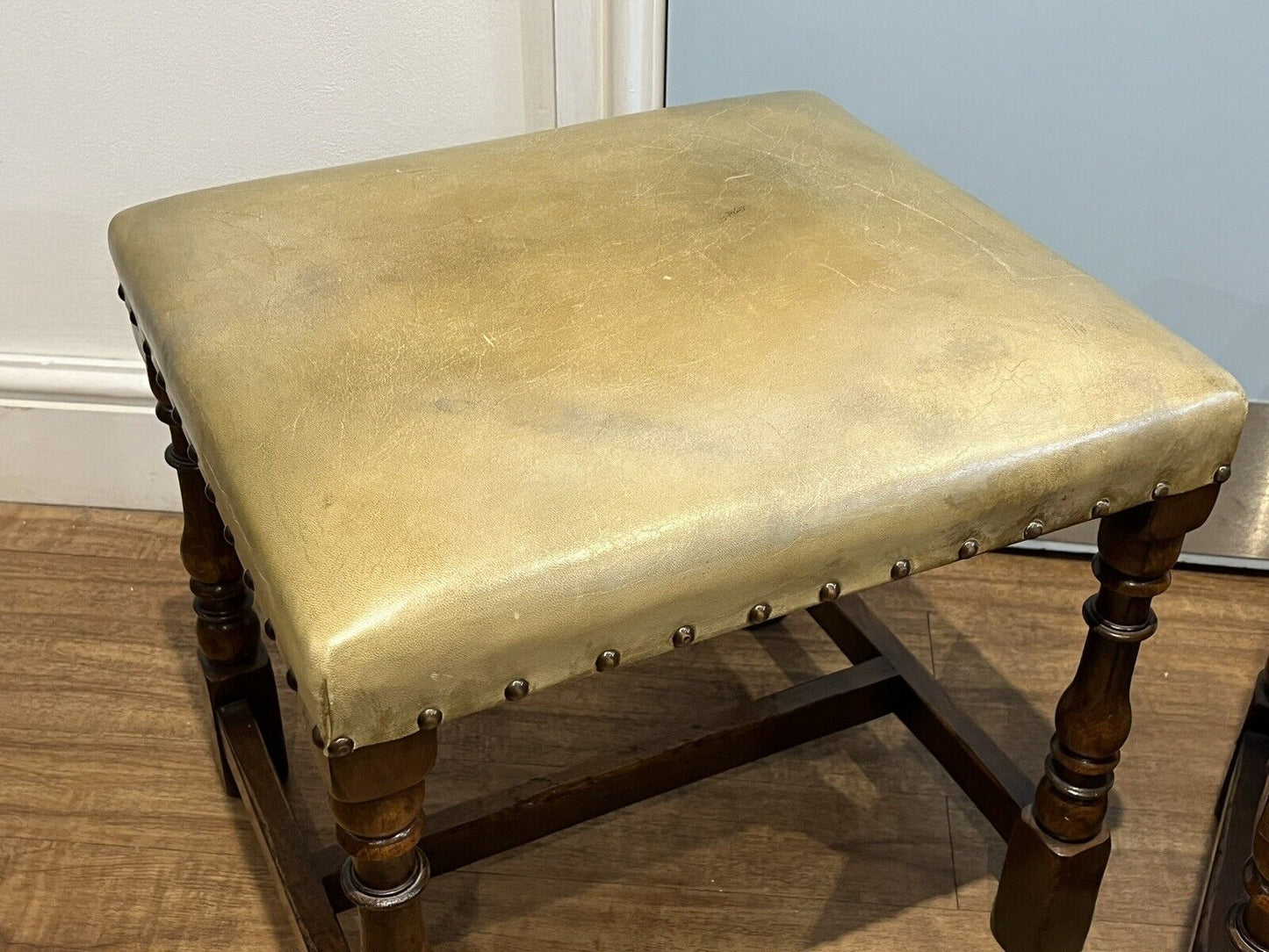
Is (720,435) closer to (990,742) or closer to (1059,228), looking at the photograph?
(990,742)

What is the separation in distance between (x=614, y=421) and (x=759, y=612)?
0.34 feet

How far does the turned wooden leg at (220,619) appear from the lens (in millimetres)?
854

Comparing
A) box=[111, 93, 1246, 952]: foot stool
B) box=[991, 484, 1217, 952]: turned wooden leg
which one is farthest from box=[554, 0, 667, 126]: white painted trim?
box=[991, 484, 1217, 952]: turned wooden leg

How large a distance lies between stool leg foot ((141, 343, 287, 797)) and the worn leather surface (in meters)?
0.15

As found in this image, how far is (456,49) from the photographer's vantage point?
1.05 m

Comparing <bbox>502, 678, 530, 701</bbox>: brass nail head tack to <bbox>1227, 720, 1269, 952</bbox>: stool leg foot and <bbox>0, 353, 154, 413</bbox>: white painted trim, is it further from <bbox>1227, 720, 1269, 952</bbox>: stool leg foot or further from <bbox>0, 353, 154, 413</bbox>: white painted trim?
<bbox>0, 353, 154, 413</bbox>: white painted trim

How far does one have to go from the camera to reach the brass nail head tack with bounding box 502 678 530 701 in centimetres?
58

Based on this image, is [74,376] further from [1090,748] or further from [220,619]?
[1090,748]

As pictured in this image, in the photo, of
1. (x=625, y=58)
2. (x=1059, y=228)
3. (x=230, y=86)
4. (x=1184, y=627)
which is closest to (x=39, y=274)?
(x=230, y=86)

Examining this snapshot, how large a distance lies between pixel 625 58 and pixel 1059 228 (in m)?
0.36

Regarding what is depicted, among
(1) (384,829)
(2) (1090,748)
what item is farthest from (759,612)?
(2) (1090,748)

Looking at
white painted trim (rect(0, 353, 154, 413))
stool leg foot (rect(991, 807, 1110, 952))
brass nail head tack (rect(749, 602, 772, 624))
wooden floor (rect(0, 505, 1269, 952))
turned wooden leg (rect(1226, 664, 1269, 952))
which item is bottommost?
wooden floor (rect(0, 505, 1269, 952))

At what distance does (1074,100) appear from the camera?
1.04 meters

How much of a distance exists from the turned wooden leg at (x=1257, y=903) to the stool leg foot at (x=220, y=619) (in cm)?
57
